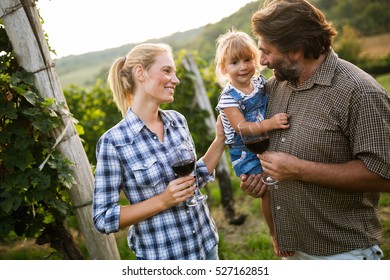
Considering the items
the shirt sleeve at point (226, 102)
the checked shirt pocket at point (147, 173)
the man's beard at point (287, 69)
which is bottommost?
the checked shirt pocket at point (147, 173)

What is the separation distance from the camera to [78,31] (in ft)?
9.00

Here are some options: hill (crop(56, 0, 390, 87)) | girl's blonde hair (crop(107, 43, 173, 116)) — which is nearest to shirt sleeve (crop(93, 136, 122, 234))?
girl's blonde hair (crop(107, 43, 173, 116))

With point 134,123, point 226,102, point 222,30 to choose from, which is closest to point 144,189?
point 134,123

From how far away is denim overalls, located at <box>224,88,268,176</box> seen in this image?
2303mm

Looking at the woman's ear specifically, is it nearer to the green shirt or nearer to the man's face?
the man's face

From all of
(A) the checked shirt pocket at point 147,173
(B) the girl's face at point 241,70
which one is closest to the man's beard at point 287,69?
(B) the girl's face at point 241,70

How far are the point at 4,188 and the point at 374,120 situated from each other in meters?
1.93

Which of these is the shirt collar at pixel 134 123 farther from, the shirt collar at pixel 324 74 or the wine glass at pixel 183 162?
the shirt collar at pixel 324 74

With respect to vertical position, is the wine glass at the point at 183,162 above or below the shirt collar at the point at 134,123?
below

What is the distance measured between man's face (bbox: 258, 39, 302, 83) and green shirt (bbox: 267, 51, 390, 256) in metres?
0.07

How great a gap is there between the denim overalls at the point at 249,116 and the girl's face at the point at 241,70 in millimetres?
60

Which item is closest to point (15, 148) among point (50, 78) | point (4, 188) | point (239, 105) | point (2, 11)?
point (4, 188)

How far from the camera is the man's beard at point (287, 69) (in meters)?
1.94

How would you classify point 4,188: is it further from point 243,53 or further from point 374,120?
point 374,120
